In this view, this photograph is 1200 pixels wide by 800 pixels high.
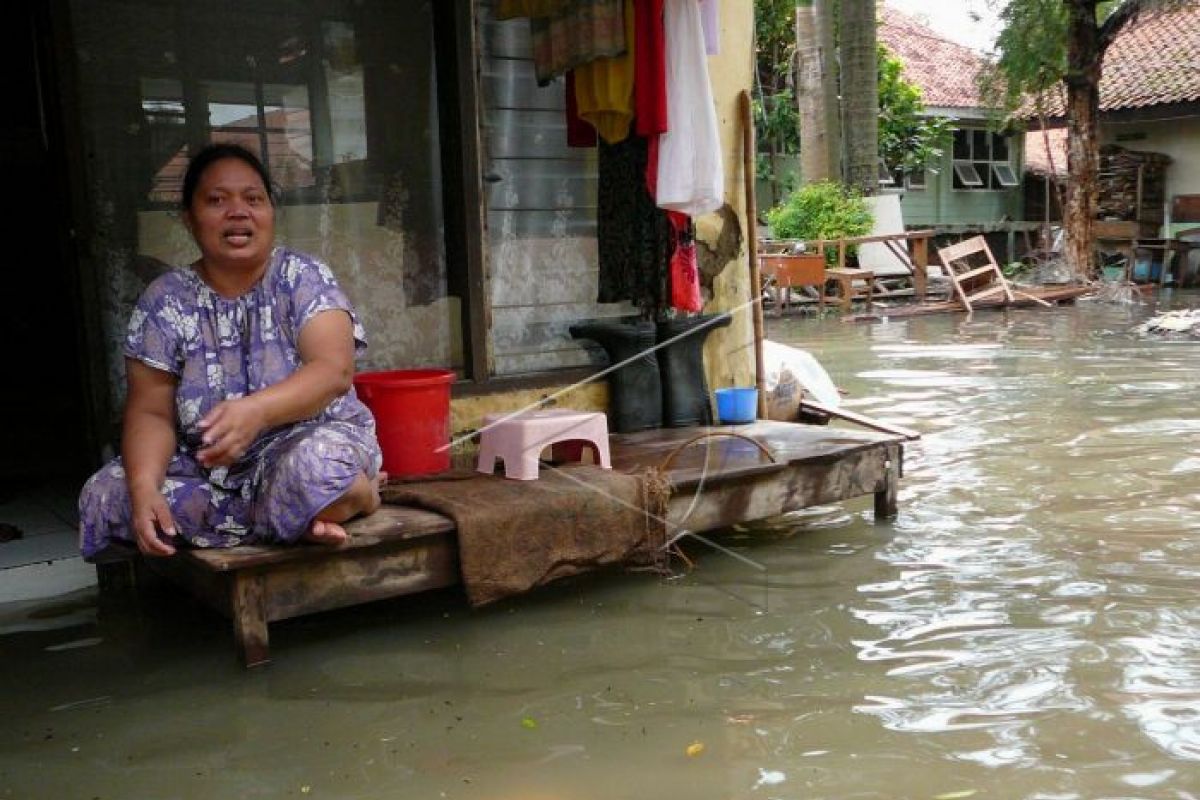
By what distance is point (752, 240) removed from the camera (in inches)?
231

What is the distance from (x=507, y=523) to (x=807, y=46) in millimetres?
14707

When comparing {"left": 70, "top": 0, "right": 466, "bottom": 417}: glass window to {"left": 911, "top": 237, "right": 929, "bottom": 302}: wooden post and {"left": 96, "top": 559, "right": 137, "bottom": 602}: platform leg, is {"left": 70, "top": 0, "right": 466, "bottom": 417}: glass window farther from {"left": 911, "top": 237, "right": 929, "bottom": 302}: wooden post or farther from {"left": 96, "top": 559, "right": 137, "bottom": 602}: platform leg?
{"left": 911, "top": 237, "right": 929, "bottom": 302}: wooden post

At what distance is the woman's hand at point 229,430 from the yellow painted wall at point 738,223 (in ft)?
7.83

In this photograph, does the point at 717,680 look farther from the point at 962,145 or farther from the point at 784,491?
the point at 962,145

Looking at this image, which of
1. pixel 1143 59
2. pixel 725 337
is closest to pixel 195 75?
pixel 725 337

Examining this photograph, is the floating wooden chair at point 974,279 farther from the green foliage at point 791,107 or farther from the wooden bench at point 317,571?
the wooden bench at point 317,571

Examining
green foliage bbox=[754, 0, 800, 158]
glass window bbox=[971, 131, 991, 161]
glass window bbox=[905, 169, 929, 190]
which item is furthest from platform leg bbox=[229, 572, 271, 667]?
glass window bbox=[971, 131, 991, 161]

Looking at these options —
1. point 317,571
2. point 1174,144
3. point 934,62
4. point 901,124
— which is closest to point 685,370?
point 317,571

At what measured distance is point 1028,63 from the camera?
17.9 m

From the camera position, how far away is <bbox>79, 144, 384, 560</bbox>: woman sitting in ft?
11.0

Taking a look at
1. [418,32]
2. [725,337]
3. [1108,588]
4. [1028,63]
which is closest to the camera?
[1108,588]

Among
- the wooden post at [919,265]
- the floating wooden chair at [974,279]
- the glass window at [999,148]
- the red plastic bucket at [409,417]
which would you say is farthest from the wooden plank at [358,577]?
the glass window at [999,148]

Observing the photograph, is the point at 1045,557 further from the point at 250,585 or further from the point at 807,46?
the point at 807,46

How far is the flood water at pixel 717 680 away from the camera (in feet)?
9.04
